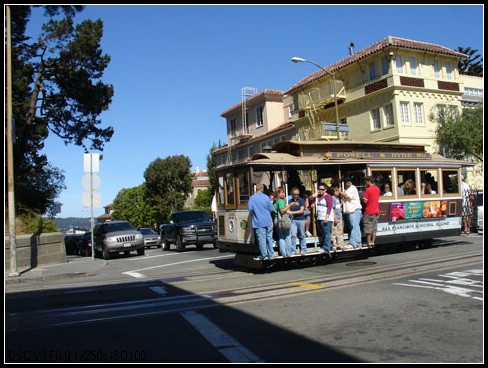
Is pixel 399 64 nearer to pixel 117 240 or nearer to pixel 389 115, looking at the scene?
pixel 389 115

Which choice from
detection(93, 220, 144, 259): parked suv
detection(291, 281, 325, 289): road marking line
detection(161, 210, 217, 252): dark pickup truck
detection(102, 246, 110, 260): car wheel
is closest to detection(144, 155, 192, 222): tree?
detection(161, 210, 217, 252): dark pickup truck

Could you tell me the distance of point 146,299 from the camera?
28.2 ft

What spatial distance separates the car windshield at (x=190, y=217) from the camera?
2141 centimetres

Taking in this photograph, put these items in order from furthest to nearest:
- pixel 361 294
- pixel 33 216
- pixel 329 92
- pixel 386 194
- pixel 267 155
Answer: pixel 329 92 < pixel 33 216 < pixel 386 194 < pixel 267 155 < pixel 361 294

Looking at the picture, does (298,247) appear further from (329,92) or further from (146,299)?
(329,92)

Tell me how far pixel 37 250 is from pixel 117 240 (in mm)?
4000

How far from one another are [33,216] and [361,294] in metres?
14.4

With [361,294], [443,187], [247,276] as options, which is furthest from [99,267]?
[443,187]

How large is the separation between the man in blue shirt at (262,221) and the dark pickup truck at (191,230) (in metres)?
8.52

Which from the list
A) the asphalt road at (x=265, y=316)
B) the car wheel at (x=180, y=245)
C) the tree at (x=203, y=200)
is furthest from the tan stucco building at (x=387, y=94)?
the tree at (x=203, y=200)

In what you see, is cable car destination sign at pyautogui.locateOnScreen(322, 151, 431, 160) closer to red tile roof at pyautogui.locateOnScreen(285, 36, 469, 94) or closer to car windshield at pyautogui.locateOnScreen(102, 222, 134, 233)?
car windshield at pyautogui.locateOnScreen(102, 222, 134, 233)

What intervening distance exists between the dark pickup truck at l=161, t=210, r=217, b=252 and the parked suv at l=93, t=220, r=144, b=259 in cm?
166

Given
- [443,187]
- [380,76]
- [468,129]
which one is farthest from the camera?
[380,76]

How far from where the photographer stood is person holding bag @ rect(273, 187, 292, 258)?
36.5ft
